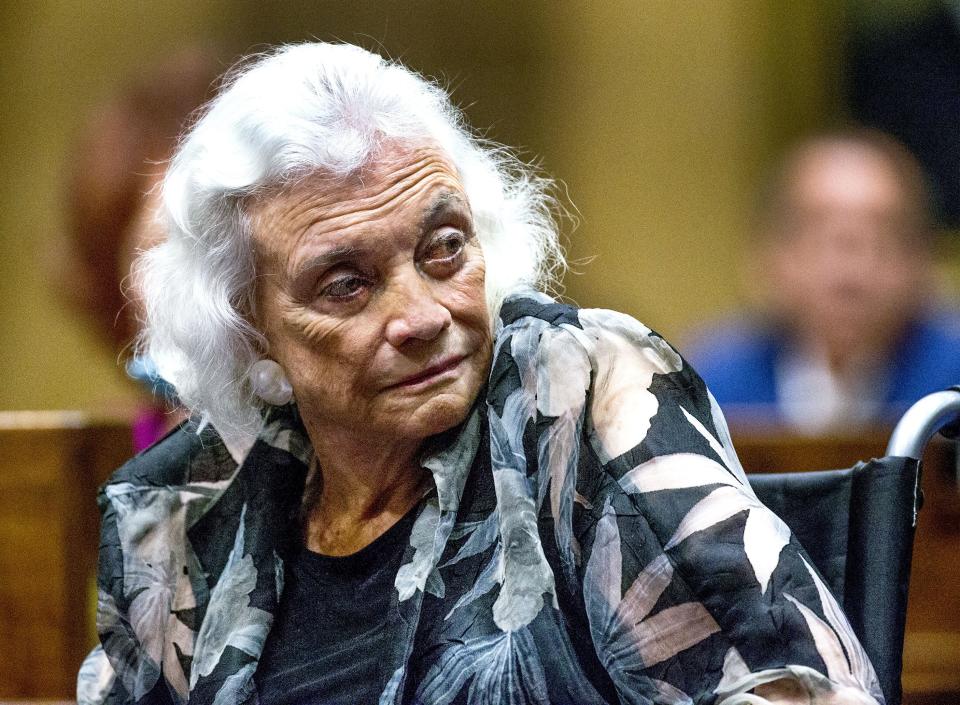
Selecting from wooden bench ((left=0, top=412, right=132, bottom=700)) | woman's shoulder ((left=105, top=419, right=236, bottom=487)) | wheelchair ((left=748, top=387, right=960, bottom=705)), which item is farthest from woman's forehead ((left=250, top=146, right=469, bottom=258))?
wooden bench ((left=0, top=412, right=132, bottom=700))

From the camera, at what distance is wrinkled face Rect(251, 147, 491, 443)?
5.08 feet

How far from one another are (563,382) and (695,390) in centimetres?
16

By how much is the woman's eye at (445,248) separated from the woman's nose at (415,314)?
35 millimetres

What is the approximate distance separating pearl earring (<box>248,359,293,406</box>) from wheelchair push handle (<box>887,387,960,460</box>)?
0.80 m

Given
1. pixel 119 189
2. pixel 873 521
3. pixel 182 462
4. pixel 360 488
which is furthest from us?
pixel 119 189

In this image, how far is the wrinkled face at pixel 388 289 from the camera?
5.08ft

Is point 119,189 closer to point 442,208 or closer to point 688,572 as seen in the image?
point 442,208

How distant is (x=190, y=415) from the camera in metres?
1.90

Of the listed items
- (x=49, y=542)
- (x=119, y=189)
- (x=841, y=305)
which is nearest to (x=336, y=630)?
(x=49, y=542)

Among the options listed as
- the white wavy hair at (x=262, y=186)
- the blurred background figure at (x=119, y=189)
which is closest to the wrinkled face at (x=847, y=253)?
the white wavy hair at (x=262, y=186)

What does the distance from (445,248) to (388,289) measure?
0.09m

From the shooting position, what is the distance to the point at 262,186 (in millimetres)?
1598

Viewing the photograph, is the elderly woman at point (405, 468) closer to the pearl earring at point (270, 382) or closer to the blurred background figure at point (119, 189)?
the pearl earring at point (270, 382)

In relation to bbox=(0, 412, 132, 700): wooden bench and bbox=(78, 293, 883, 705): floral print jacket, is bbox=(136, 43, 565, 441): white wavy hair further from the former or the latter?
bbox=(0, 412, 132, 700): wooden bench
